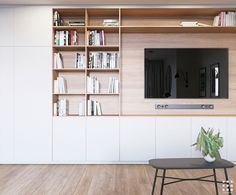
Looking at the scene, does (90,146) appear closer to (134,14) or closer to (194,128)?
(194,128)

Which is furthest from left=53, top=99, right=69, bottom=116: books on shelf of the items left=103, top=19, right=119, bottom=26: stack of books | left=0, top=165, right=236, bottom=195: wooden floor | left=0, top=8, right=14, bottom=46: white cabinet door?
left=103, top=19, right=119, bottom=26: stack of books

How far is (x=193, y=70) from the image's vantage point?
517 cm

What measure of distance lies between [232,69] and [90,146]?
2.68 metres

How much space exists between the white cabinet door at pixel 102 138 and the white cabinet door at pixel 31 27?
4.88ft

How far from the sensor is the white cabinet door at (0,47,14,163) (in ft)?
16.0

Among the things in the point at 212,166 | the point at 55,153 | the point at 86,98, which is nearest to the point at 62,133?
the point at 55,153

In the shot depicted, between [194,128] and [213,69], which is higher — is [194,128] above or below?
below

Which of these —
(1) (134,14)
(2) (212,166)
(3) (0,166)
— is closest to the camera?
(2) (212,166)

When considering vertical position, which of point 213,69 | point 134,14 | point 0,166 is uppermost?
point 134,14

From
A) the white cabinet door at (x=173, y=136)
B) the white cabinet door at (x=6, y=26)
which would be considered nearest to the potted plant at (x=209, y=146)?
the white cabinet door at (x=173, y=136)

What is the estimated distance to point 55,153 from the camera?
15.9ft

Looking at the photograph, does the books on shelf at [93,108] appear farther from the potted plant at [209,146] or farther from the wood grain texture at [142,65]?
the potted plant at [209,146]

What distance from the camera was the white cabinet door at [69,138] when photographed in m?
4.82

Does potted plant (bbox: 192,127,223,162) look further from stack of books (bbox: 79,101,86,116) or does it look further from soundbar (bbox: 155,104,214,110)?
stack of books (bbox: 79,101,86,116)
